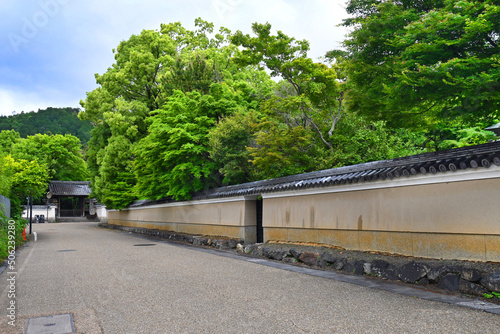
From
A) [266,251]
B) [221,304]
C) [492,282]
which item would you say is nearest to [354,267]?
[492,282]

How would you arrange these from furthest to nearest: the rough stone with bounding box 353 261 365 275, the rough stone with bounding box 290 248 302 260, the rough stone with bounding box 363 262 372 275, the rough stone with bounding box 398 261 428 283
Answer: the rough stone with bounding box 290 248 302 260
the rough stone with bounding box 353 261 365 275
the rough stone with bounding box 363 262 372 275
the rough stone with bounding box 398 261 428 283

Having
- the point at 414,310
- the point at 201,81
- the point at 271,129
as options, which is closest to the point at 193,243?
the point at 271,129

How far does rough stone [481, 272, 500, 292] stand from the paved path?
1.04 metres

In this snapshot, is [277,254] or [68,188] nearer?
[277,254]

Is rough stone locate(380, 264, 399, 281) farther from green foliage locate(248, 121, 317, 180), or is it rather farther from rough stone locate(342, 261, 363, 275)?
green foliage locate(248, 121, 317, 180)

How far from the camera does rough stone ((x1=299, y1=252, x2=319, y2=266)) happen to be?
10820 millimetres

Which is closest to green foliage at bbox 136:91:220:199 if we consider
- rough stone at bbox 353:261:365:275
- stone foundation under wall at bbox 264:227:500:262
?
stone foundation under wall at bbox 264:227:500:262

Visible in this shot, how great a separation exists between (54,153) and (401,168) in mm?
56185

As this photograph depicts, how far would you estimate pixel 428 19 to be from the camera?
6.59 metres

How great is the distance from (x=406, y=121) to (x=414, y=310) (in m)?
4.98

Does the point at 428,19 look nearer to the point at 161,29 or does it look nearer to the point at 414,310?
the point at 414,310

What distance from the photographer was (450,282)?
23.4ft

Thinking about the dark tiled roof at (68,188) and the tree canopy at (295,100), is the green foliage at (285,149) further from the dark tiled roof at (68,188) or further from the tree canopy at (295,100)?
the dark tiled roof at (68,188)
